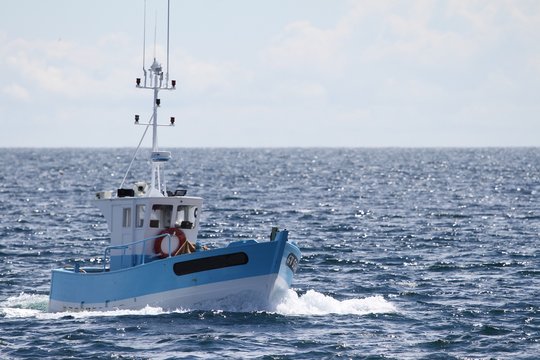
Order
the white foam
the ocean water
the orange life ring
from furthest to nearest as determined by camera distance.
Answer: the orange life ring < the white foam < the ocean water

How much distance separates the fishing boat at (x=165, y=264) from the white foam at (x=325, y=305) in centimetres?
50

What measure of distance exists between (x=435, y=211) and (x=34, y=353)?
49.9m

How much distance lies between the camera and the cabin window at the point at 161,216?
3291cm

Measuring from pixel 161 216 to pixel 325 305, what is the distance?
5.31 metres

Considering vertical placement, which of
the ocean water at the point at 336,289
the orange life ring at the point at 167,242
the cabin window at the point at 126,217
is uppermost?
the cabin window at the point at 126,217

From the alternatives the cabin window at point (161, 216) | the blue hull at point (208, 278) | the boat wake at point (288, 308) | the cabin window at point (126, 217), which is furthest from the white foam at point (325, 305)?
the cabin window at point (126, 217)

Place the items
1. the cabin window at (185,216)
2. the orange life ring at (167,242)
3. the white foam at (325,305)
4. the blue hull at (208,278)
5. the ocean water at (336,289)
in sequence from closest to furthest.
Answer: the ocean water at (336,289) < the blue hull at (208,278) < the white foam at (325,305) < the orange life ring at (167,242) < the cabin window at (185,216)

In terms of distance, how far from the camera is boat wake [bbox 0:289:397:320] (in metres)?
30.8

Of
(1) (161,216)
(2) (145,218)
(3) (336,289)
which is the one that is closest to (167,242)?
(1) (161,216)

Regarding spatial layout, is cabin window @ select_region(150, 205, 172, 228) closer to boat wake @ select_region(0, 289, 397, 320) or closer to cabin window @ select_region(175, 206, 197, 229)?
cabin window @ select_region(175, 206, 197, 229)

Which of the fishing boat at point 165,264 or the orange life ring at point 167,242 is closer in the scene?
the fishing boat at point 165,264

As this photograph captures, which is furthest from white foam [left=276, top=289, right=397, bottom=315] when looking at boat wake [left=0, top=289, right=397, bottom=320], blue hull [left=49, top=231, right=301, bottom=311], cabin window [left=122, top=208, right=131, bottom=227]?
cabin window [left=122, top=208, right=131, bottom=227]

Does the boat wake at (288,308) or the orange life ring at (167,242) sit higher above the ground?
the orange life ring at (167,242)

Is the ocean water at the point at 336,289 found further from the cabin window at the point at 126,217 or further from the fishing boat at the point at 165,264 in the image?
the cabin window at the point at 126,217
